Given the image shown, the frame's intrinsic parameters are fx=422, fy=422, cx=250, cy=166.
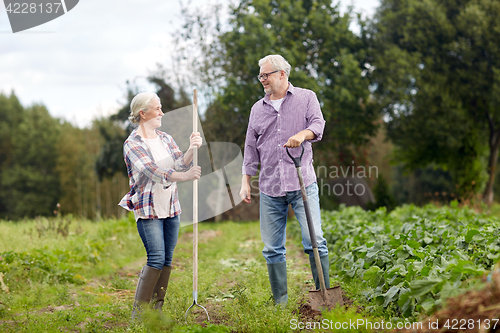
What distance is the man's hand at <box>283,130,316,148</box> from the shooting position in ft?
9.93

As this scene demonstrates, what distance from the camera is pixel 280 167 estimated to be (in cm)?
339

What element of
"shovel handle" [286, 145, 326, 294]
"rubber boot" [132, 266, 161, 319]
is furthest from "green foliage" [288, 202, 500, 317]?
"rubber boot" [132, 266, 161, 319]

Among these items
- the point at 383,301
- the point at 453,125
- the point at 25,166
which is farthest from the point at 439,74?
the point at 25,166

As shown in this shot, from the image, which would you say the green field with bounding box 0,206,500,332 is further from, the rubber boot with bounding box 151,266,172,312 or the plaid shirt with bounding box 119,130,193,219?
the plaid shirt with bounding box 119,130,193,219

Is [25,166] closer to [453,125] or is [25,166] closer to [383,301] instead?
[453,125]

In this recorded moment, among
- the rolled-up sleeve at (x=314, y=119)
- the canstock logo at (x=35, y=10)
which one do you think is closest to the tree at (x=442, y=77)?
the canstock logo at (x=35, y=10)

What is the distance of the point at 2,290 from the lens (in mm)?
4312

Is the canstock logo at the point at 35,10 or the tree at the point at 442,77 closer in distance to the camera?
the canstock logo at the point at 35,10

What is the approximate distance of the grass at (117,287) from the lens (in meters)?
3.11

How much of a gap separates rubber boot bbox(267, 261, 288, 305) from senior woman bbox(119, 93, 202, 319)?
85cm

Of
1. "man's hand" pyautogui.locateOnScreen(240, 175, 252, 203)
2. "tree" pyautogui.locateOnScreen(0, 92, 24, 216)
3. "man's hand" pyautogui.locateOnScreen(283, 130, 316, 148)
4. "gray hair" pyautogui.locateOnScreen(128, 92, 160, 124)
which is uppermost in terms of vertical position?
"tree" pyautogui.locateOnScreen(0, 92, 24, 216)

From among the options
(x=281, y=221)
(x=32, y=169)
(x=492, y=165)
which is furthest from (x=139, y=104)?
(x=32, y=169)

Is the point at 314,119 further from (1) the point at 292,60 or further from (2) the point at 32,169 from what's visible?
(2) the point at 32,169

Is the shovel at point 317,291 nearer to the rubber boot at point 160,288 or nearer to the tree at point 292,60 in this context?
the rubber boot at point 160,288
